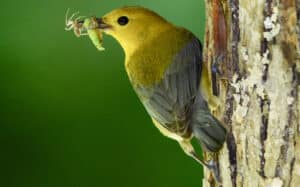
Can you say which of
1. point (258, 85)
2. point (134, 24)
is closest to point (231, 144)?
point (258, 85)

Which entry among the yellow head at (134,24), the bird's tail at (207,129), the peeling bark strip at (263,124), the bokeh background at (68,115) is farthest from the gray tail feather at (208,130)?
the bokeh background at (68,115)

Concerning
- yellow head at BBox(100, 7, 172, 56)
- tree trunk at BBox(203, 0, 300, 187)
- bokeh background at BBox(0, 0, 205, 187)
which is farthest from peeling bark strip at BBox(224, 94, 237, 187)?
bokeh background at BBox(0, 0, 205, 187)

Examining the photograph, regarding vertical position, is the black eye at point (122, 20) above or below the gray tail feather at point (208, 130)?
above

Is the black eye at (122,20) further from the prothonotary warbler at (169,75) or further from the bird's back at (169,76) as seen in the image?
the bird's back at (169,76)

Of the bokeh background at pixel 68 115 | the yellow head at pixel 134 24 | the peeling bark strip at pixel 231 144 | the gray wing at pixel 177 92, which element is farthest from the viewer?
the bokeh background at pixel 68 115

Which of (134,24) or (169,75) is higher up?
(134,24)

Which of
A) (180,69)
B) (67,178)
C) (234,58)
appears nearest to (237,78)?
(234,58)

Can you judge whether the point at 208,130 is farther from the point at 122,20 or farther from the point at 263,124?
the point at 122,20
